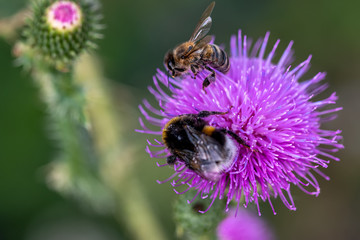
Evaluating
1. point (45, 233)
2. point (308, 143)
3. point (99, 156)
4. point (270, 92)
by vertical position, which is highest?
point (270, 92)

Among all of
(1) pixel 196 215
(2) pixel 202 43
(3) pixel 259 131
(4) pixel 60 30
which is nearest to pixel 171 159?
(1) pixel 196 215

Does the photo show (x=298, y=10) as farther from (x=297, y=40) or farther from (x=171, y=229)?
(x=171, y=229)

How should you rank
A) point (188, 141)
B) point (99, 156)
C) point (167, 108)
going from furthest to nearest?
point (99, 156)
point (167, 108)
point (188, 141)

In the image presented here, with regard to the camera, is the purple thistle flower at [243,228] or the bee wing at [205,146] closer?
the bee wing at [205,146]

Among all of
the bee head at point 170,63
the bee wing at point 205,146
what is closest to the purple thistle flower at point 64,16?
the bee head at point 170,63

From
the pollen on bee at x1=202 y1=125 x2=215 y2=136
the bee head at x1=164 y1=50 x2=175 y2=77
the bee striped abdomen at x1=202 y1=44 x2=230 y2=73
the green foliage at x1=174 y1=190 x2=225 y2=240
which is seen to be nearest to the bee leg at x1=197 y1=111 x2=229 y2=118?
the pollen on bee at x1=202 y1=125 x2=215 y2=136

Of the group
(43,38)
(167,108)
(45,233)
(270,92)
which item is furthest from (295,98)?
(45,233)

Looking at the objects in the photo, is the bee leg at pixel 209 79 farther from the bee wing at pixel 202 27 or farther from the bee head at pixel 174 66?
the bee wing at pixel 202 27
